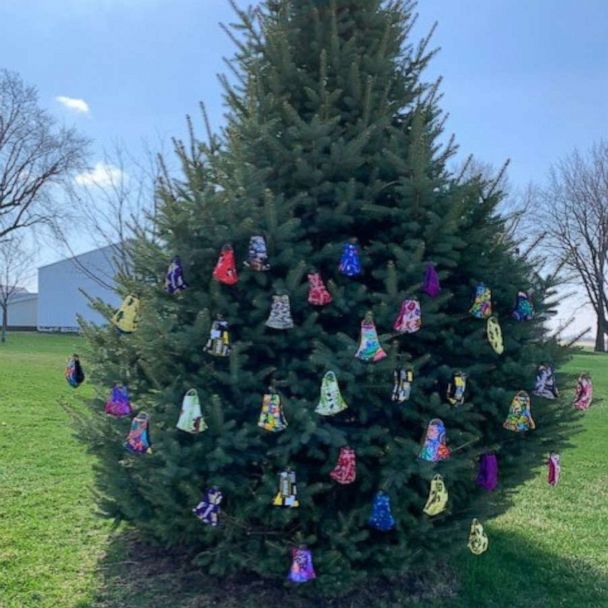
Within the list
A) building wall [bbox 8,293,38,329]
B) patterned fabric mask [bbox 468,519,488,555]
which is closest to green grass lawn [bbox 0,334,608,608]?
patterned fabric mask [bbox 468,519,488,555]

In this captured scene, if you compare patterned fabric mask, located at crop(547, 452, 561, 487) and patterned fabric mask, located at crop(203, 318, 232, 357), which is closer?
patterned fabric mask, located at crop(203, 318, 232, 357)

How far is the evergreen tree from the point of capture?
2.91m

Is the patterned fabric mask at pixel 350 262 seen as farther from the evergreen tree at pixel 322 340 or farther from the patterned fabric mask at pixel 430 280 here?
the patterned fabric mask at pixel 430 280

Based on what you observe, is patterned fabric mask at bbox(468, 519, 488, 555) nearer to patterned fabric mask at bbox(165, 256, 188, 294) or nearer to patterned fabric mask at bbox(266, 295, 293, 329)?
patterned fabric mask at bbox(266, 295, 293, 329)

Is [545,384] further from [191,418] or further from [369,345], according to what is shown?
[191,418]

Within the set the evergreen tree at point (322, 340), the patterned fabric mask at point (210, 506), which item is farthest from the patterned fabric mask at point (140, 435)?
the patterned fabric mask at point (210, 506)

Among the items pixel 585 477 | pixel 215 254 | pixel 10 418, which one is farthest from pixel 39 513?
pixel 585 477

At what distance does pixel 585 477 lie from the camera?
21.5 feet

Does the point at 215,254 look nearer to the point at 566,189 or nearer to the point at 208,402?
the point at 208,402

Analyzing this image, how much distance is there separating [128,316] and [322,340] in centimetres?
101

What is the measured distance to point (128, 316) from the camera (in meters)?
3.16

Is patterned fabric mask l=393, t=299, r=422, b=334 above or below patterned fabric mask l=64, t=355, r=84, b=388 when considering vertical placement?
above

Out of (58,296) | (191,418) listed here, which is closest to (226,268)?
(191,418)

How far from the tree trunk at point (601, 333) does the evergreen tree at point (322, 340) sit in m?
38.3
